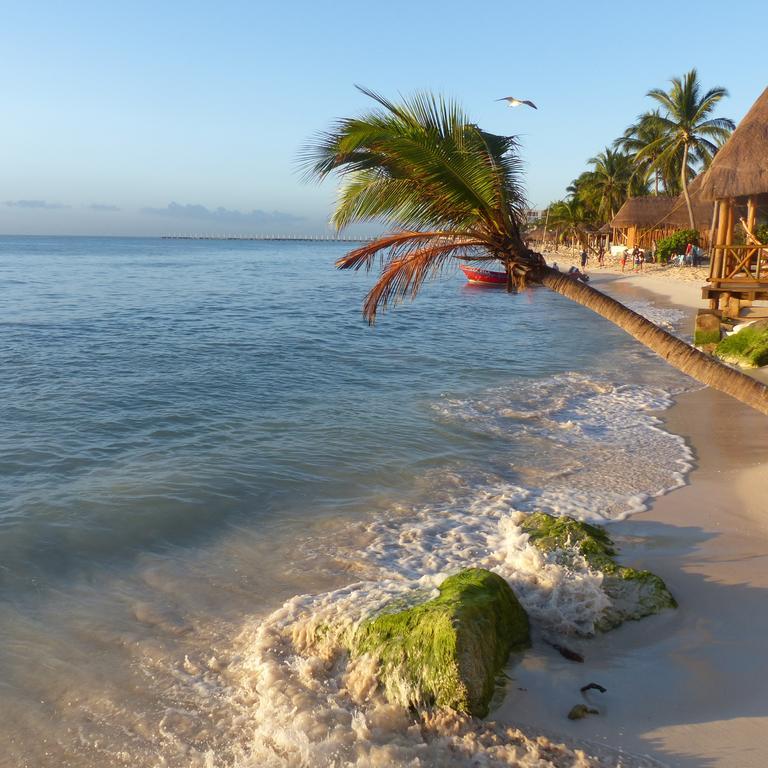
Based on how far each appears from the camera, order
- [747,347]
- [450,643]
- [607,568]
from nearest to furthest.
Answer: [450,643] < [607,568] < [747,347]

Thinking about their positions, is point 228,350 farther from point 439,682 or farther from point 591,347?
point 439,682

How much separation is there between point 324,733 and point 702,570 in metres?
3.90

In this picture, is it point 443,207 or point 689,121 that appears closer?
point 443,207

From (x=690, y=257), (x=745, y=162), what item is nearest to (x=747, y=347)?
(x=745, y=162)

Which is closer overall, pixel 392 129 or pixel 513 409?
pixel 392 129

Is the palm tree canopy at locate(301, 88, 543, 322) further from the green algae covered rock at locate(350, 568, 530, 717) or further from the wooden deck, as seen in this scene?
the wooden deck

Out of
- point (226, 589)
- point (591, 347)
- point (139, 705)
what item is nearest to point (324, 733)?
point (139, 705)

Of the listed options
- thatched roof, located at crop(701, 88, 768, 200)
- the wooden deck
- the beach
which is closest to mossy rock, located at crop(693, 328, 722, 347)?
the wooden deck

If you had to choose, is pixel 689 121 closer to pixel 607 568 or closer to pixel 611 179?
pixel 611 179

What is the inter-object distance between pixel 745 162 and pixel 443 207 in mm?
9764

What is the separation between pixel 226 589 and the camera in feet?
20.8

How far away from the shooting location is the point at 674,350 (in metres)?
6.42

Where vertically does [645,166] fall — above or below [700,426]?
above

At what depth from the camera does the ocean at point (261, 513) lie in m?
4.53
